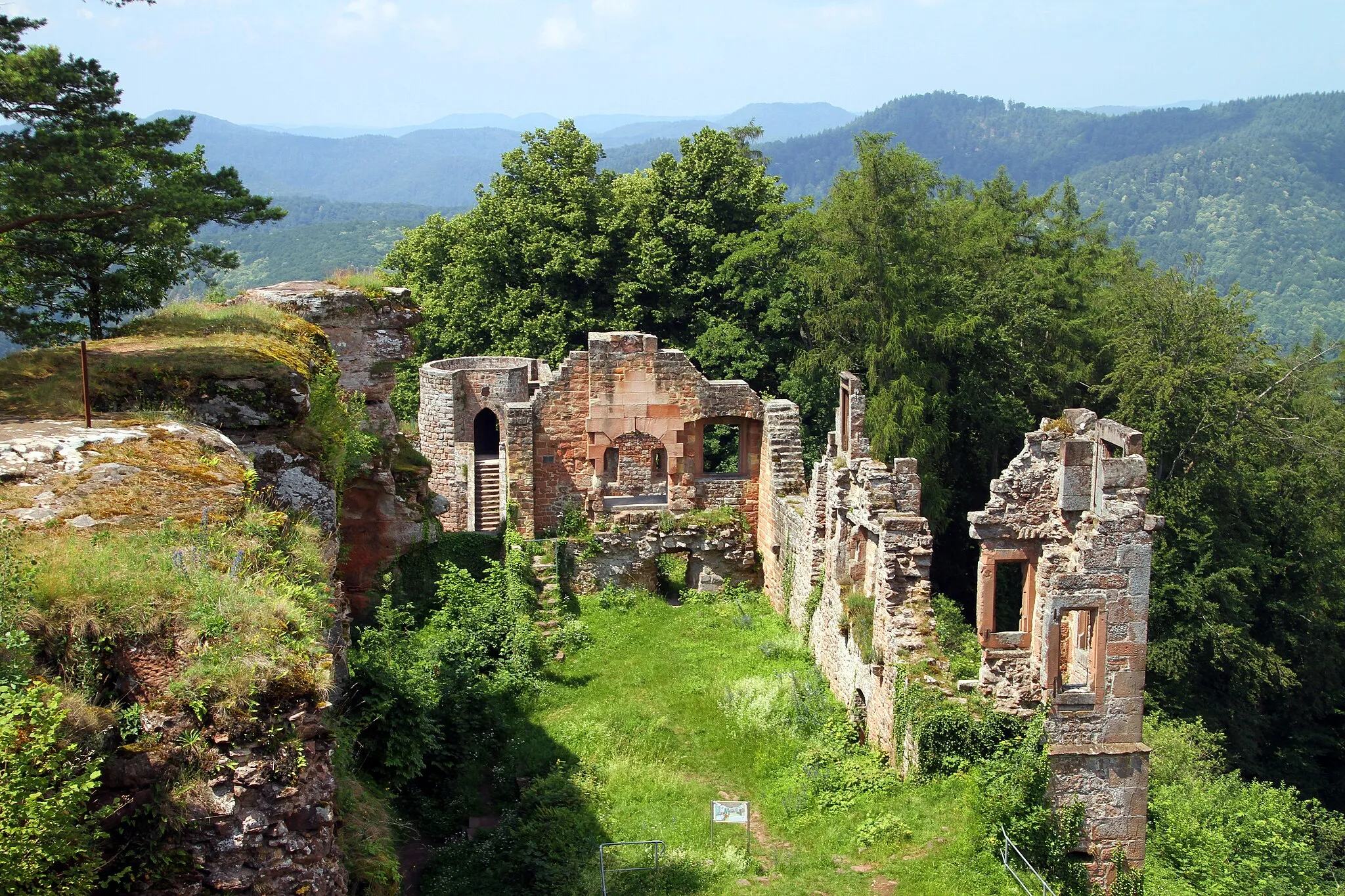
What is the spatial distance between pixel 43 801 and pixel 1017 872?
350 inches

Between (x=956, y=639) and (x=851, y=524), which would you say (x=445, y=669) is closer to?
(x=851, y=524)

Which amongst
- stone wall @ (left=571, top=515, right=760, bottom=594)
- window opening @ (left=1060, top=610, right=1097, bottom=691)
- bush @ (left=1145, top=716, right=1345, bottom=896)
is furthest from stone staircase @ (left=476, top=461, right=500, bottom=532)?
bush @ (left=1145, top=716, right=1345, bottom=896)

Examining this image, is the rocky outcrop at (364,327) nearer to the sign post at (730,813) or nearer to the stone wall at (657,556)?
the stone wall at (657,556)

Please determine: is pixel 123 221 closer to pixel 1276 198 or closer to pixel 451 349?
pixel 451 349

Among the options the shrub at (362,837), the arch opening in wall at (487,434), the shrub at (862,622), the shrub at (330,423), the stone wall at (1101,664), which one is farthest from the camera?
the arch opening in wall at (487,434)

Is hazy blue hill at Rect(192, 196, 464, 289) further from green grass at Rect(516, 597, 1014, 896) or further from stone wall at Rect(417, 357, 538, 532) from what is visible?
green grass at Rect(516, 597, 1014, 896)

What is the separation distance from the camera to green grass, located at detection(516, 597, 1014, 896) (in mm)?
10656

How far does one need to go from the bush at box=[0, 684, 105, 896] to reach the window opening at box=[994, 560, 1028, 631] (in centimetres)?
2051

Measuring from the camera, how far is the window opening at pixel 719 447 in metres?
25.1

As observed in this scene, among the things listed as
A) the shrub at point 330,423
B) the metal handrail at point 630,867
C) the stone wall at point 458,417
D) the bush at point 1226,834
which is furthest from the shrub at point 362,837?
the stone wall at point 458,417

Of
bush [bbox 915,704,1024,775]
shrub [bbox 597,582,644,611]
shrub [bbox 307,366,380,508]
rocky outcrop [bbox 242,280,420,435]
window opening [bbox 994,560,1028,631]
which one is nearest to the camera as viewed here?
shrub [bbox 307,366,380,508]

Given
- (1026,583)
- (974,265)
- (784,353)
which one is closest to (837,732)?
(1026,583)

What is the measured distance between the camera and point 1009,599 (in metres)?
23.5

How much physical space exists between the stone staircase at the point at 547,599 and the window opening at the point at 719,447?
717cm
